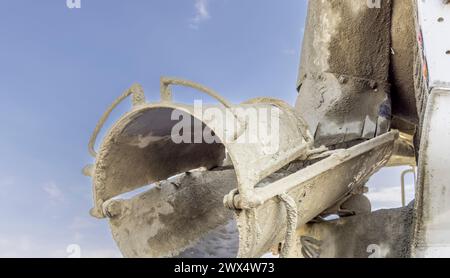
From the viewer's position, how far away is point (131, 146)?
1.81m

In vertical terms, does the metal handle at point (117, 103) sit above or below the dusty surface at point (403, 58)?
below

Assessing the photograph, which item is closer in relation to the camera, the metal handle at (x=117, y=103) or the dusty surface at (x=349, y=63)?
the metal handle at (x=117, y=103)

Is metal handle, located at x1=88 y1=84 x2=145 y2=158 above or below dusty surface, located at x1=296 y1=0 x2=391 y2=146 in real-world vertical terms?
below

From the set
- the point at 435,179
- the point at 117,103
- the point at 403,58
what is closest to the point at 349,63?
the point at 403,58

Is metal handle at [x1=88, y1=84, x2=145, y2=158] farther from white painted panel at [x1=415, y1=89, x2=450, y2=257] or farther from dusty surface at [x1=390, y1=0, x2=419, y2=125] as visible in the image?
dusty surface at [x1=390, y1=0, x2=419, y2=125]

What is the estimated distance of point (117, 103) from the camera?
1.65m

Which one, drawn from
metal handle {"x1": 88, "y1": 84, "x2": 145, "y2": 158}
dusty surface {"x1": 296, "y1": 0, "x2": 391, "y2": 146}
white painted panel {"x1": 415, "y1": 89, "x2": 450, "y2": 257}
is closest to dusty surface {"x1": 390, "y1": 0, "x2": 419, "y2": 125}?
dusty surface {"x1": 296, "y1": 0, "x2": 391, "y2": 146}

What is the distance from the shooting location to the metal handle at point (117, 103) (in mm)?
1589

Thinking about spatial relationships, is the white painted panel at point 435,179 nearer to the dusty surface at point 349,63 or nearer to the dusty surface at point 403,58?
the dusty surface at point 349,63

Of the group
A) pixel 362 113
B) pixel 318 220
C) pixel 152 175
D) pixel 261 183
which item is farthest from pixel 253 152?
pixel 362 113

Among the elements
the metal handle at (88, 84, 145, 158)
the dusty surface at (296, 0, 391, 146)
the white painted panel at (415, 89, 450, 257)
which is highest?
the dusty surface at (296, 0, 391, 146)

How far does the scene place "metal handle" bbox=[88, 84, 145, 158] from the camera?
1.59 metres

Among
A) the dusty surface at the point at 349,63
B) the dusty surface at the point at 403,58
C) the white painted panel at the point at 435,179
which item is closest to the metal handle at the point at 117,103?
the white painted panel at the point at 435,179
